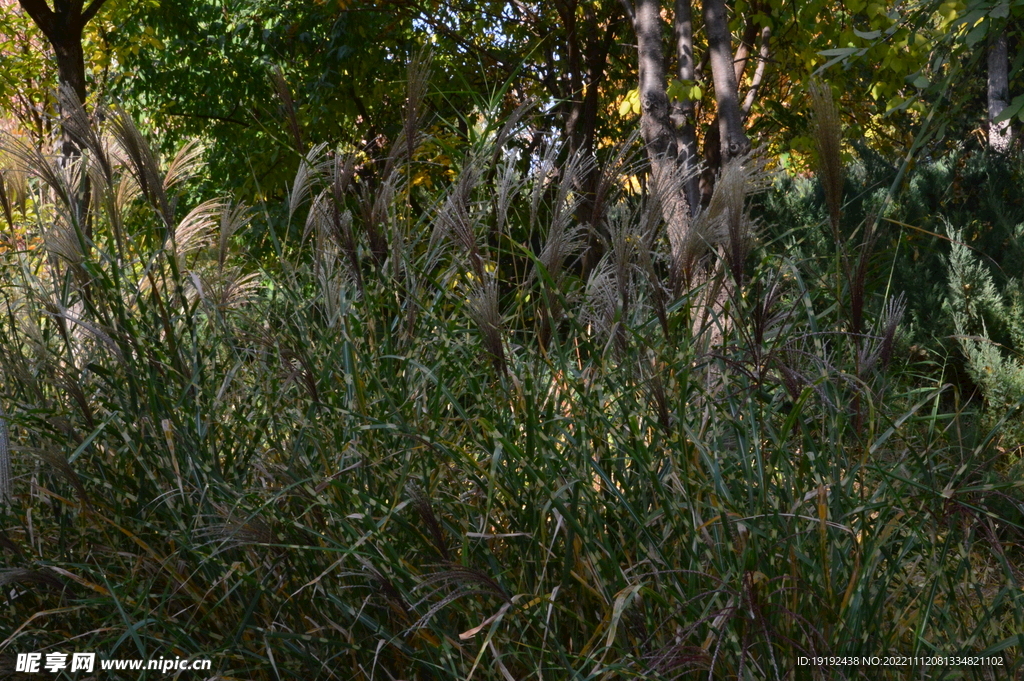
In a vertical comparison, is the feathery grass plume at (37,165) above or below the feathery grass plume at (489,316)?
above

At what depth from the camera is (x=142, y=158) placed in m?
2.07

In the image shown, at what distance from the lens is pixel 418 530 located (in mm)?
1775

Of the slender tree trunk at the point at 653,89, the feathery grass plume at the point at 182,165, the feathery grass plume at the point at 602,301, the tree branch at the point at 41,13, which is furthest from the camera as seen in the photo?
the tree branch at the point at 41,13

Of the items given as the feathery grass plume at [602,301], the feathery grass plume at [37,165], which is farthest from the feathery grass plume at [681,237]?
the feathery grass plume at [37,165]

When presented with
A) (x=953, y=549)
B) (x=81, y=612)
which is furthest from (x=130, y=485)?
(x=953, y=549)

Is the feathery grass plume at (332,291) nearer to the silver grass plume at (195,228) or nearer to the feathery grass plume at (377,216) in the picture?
the feathery grass plume at (377,216)

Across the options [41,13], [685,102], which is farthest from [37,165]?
[685,102]

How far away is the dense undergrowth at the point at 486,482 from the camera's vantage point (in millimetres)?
1591

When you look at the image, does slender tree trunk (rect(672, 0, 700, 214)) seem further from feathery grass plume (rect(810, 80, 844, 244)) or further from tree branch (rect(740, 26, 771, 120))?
feathery grass plume (rect(810, 80, 844, 244))

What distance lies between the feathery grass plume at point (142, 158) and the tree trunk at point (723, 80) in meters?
3.13

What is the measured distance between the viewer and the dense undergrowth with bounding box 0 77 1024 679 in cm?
159

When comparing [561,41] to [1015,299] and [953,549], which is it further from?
[953,549]

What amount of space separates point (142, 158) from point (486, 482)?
3.50ft

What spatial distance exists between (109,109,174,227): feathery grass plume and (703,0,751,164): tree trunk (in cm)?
313
